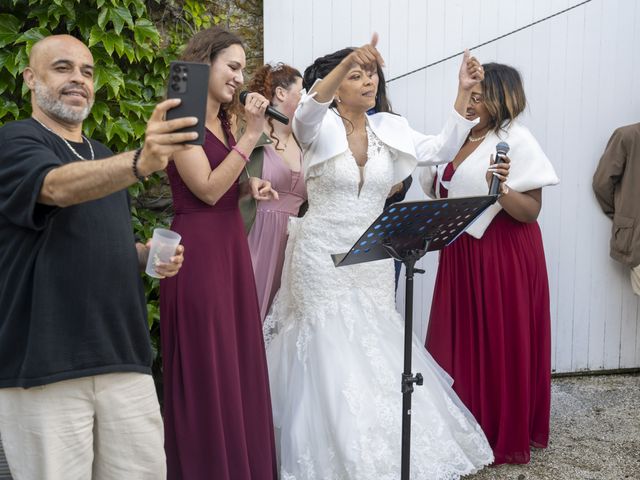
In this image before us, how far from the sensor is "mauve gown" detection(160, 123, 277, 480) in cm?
276

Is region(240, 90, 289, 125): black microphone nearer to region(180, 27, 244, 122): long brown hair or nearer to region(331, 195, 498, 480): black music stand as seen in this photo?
region(180, 27, 244, 122): long brown hair

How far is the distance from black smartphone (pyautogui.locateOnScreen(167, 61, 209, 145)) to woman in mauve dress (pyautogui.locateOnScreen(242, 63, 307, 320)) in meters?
1.77

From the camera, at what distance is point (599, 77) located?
5.01 metres

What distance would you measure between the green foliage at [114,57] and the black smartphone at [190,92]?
204 cm

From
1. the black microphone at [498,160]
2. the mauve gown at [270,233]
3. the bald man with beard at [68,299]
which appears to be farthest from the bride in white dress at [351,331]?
the bald man with beard at [68,299]

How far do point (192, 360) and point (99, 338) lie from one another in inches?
24.5

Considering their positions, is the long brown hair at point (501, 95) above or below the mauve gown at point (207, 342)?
above

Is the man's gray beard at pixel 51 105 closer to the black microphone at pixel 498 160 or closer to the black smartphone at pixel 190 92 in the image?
the black smartphone at pixel 190 92

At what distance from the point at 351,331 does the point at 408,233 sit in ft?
2.51

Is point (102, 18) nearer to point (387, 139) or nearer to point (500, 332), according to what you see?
point (387, 139)

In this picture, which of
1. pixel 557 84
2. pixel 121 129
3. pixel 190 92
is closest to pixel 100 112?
pixel 121 129

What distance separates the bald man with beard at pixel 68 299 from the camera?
2006 millimetres

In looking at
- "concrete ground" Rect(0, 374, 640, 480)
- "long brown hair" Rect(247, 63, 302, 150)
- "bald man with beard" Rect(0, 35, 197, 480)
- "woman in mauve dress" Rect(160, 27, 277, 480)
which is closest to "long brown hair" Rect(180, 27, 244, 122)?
"woman in mauve dress" Rect(160, 27, 277, 480)

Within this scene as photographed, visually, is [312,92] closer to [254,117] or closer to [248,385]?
[254,117]
